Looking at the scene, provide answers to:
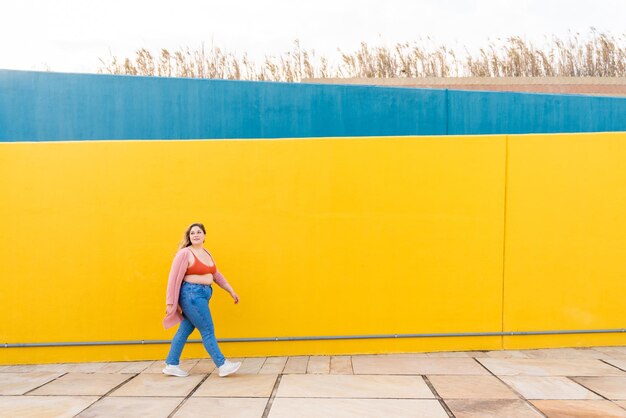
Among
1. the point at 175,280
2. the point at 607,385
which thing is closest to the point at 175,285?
the point at 175,280

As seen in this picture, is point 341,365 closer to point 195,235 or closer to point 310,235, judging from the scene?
point 310,235

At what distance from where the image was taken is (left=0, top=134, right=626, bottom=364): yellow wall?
5863 millimetres

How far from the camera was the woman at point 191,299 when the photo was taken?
16.6 feet

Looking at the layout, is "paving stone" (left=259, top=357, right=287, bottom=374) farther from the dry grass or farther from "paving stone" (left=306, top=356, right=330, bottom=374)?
the dry grass

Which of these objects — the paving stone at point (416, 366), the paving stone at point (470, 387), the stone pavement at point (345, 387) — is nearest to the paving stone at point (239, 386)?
the stone pavement at point (345, 387)

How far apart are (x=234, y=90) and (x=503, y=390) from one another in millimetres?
5264

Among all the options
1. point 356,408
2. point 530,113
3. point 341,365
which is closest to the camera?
point 356,408

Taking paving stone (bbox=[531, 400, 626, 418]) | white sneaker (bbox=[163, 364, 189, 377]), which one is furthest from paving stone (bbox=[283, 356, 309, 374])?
paving stone (bbox=[531, 400, 626, 418])

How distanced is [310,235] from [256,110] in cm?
269

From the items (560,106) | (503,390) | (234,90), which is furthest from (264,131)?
(503,390)

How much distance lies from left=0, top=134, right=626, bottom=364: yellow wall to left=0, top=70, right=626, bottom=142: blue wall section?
6.57 ft

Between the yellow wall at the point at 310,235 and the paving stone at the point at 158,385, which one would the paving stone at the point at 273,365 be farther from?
the paving stone at the point at 158,385

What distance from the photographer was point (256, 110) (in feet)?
25.8

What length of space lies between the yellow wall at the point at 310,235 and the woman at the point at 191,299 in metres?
0.67
